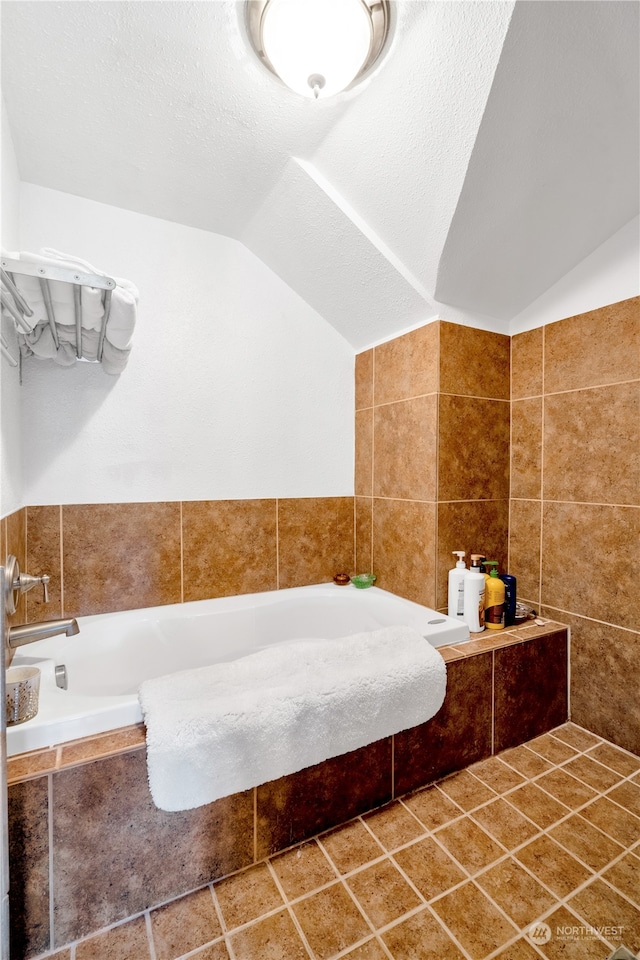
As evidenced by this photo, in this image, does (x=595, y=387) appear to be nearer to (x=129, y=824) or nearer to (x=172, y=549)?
(x=172, y=549)

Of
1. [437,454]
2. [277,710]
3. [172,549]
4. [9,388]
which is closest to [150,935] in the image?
→ [277,710]

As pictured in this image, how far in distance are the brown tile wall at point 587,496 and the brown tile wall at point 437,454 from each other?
0.12 meters

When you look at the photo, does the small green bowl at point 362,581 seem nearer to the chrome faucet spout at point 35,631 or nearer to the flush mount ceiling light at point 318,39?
the chrome faucet spout at point 35,631

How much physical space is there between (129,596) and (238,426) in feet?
2.82

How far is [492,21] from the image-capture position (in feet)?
3.20

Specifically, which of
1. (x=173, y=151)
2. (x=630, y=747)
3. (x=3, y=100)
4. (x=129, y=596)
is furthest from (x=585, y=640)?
(x=3, y=100)

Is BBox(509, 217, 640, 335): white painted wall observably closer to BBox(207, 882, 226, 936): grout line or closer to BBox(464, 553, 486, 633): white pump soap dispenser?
BBox(464, 553, 486, 633): white pump soap dispenser

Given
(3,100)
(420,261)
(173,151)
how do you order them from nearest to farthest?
1. (3,100)
2. (173,151)
3. (420,261)

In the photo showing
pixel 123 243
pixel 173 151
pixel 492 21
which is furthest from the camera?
pixel 123 243

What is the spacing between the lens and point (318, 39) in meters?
1.07

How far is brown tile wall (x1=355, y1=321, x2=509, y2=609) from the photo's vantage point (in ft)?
5.76

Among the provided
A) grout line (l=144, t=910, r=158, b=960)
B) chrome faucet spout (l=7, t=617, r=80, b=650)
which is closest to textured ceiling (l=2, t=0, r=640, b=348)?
chrome faucet spout (l=7, t=617, r=80, b=650)

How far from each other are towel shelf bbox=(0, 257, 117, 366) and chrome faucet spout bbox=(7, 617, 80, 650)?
2.50ft

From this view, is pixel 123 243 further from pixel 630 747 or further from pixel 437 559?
pixel 630 747
